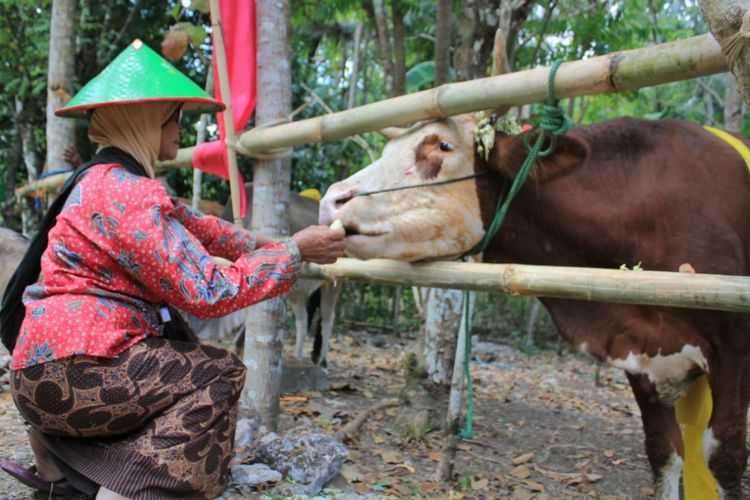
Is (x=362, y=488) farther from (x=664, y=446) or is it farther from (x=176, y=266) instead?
(x=176, y=266)

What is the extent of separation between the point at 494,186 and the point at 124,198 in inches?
60.7

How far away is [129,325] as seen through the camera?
7.87 feet

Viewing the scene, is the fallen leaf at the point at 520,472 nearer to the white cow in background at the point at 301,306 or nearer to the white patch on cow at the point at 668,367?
the white patch on cow at the point at 668,367

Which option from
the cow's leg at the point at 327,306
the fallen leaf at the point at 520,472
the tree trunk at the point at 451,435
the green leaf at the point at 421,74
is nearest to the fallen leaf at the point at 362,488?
the tree trunk at the point at 451,435

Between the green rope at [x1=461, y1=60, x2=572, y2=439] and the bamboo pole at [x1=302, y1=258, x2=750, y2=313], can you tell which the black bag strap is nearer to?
the bamboo pole at [x1=302, y1=258, x2=750, y2=313]

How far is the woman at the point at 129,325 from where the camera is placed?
2277 millimetres

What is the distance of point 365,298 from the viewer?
1084 cm

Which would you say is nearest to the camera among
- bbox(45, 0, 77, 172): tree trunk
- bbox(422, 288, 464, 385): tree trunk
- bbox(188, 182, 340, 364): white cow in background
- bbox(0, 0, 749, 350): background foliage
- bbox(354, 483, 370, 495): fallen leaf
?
bbox(354, 483, 370, 495): fallen leaf

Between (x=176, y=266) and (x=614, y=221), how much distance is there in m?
1.81

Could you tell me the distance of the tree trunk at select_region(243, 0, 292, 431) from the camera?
3896 mm

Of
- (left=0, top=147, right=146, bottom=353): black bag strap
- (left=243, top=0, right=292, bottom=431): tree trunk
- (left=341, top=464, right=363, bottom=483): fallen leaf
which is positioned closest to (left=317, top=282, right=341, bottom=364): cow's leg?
(left=341, top=464, right=363, bottom=483): fallen leaf

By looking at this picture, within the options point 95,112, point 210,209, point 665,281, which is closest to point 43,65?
point 210,209

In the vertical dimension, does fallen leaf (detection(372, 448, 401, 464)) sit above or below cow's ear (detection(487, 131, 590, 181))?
below

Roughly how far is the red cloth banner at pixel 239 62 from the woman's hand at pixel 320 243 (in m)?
1.37
